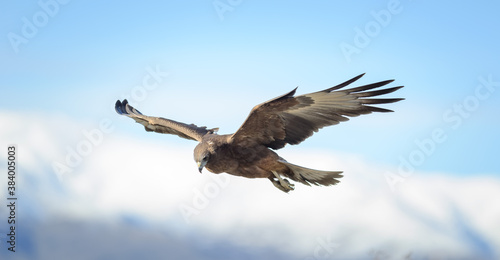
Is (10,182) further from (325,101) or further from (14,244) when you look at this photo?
(325,101)

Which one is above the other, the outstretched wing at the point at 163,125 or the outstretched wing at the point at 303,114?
the outstretched wing at the point at 163,125

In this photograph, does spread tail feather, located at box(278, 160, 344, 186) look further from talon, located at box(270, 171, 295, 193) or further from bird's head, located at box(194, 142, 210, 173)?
bird's head, located at box(194, 142, 210, 173)

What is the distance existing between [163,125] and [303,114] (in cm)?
272

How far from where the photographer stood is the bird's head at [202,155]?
8.12 metres

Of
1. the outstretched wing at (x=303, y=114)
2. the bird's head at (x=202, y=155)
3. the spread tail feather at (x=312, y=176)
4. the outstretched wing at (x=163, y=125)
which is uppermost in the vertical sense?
the outstretched wing at (x=163, y=125)

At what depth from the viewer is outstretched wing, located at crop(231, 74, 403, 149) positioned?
8.20m

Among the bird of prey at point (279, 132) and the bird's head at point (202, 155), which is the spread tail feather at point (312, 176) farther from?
the bird's head at point (202, 155)

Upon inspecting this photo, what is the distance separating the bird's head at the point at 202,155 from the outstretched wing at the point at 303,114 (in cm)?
41

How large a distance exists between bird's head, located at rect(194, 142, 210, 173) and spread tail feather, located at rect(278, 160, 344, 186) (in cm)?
104

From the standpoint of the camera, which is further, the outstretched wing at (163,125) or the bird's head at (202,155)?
the outstretched wing at (163,125)

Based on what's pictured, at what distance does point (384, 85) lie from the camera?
26.5 ft

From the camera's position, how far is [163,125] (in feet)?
33.2

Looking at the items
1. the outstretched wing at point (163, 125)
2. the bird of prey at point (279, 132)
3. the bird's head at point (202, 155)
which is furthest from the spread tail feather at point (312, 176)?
the outstretched wing at point (163, 125)

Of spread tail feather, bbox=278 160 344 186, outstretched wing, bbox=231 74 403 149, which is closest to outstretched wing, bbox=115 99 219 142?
outstretched wing, bbox=231 74 403 149
